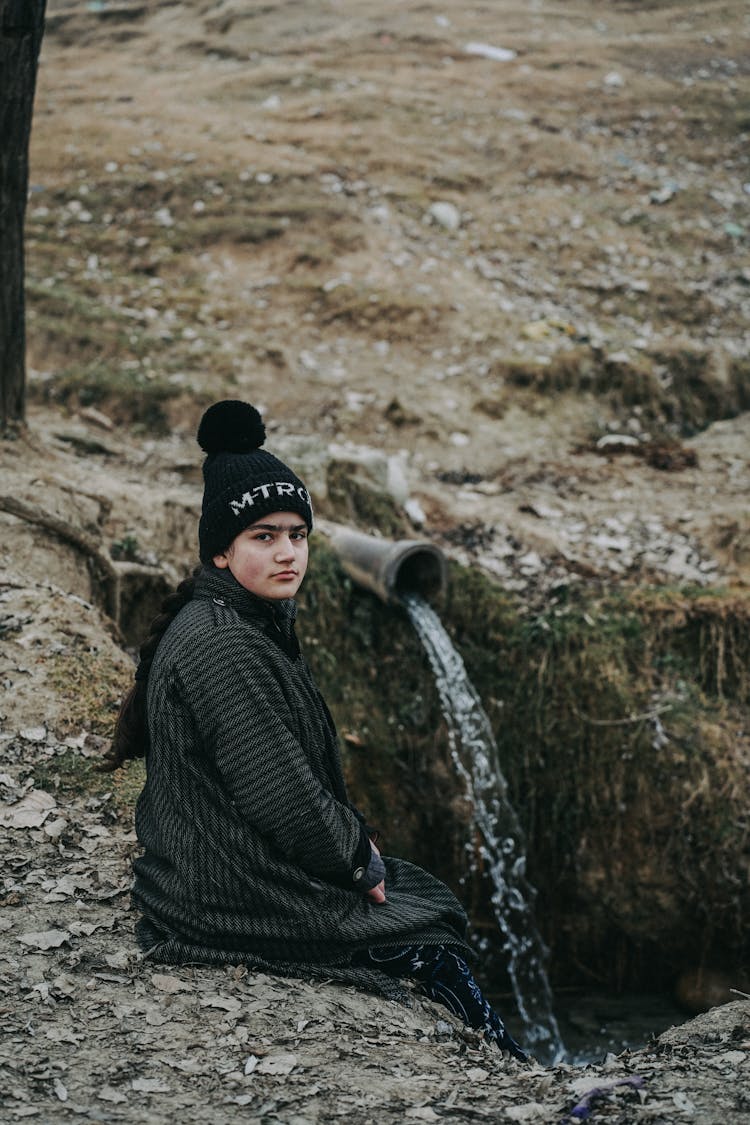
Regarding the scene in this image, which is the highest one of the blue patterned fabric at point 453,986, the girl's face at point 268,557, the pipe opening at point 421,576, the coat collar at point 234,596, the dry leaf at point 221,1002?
the girl's face at point 268,557

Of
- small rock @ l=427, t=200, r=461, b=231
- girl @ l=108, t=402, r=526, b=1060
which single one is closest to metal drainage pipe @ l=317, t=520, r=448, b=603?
girl @ l=108, t=402, r=526, b=1060

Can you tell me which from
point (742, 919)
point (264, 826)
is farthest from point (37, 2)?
point (742, 919)

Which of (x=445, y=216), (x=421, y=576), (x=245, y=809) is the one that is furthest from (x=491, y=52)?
(x=245, y=809)

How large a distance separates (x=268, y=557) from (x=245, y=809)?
71 centimetres

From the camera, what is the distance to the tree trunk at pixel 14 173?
5250mm

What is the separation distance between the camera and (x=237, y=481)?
2.75 metres

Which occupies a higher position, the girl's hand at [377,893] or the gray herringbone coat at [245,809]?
the gray herringbone coat at [245,809]

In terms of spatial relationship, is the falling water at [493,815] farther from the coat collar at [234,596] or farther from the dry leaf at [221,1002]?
the dry leaf at [221,1002]

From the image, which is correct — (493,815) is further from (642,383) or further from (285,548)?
(642,383)

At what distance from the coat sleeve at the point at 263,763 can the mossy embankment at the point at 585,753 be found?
368 cm

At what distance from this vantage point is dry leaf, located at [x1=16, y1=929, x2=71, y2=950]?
2.97 meters

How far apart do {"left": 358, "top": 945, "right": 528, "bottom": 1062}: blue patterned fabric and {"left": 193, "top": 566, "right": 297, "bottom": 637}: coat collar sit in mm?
1125

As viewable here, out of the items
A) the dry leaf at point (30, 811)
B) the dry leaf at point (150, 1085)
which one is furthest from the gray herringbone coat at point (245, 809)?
the dry leaf at point (30, 811)

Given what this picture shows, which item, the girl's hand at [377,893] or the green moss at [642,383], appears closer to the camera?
the girl's hand at [377,893]
